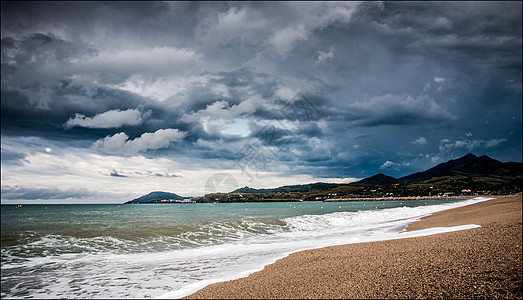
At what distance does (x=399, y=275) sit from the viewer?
689 centimetres

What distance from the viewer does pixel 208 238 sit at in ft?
62.1

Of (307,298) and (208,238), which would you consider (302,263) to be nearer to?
(307,298)

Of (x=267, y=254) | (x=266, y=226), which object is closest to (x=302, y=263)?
(x=267, y=254)

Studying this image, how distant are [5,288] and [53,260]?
4.55 metres

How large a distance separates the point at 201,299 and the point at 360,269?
4623 mm

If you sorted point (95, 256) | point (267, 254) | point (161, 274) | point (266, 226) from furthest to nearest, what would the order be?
point (266, 226) < point (95, 256) < point (267, 254) < point (161, 274)

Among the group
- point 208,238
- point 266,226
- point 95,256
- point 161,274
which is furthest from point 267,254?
point 266,226

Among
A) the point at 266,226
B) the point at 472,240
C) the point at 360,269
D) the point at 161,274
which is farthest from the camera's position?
the point at 266,226

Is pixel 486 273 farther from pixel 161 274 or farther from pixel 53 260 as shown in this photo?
pixel 53 260

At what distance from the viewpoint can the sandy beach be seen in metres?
5.73

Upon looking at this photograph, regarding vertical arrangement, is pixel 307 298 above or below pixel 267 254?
above

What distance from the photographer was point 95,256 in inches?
539

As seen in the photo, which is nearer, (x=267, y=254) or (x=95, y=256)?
(x=267, y=254)

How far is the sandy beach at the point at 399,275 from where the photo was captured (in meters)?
5.73
